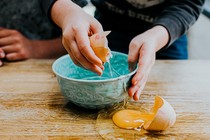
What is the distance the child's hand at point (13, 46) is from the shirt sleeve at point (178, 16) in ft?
1.66

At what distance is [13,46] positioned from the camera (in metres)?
1.16

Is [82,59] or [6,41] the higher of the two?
[82,59]

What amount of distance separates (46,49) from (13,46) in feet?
0.67

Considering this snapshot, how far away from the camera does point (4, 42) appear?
1.16 metres

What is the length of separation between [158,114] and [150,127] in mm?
39

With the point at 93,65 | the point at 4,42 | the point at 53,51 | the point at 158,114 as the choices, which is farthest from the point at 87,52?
the point at 53,51

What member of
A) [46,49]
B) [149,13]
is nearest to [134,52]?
[149,13]

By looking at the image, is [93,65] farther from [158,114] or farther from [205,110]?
[205,110]

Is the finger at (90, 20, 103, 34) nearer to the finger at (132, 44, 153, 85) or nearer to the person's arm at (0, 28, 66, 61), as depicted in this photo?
the finger at (132, 44, 153, 85)

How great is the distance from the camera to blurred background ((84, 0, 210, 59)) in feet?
5.87

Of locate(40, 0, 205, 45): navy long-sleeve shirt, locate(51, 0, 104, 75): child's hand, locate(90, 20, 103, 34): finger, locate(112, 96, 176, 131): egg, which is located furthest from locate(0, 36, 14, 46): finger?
locate(112, 96, 176, 131): egg

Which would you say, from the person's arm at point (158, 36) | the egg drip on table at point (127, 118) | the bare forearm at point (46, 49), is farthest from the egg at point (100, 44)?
the bare forearm at point (46, 49)

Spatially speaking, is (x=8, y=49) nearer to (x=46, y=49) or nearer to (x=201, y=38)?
(x=46, y=49)

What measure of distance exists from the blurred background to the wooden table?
0.73 m
